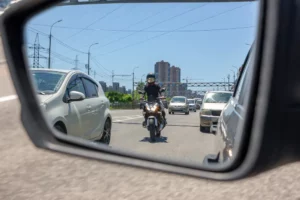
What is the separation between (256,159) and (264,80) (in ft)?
1.47

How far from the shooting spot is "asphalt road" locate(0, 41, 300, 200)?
3857 millimetres

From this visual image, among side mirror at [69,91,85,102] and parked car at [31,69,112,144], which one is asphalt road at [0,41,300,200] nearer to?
parked car at [31,69,112,144]

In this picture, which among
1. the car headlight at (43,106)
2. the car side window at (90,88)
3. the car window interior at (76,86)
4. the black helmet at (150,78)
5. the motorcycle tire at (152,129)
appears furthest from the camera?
the car headlight at (43,106)

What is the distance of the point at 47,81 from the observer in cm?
354

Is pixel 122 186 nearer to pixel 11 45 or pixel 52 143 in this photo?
pixel 52 143

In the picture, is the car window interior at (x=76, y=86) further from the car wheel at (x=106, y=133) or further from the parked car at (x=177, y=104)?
the parked car at (x=177, y=104)

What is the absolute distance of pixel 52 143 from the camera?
11.8ft

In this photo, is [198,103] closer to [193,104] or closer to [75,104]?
[193,104]

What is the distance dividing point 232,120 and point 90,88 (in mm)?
979

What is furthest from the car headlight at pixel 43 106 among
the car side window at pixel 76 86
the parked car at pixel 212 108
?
the parked car at pixel 212 108

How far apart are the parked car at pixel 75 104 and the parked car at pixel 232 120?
72 centimetres

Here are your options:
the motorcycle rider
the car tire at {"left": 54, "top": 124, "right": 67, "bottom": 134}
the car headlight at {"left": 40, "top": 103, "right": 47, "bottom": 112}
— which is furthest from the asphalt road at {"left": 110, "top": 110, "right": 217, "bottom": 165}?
the car headlight at {"left": 40, "top": 103, "right": 47, "bottom": 112}

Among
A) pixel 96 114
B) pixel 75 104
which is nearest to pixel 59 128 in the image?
pixel 75 104

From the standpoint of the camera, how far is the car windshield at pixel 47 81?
3311 mm
